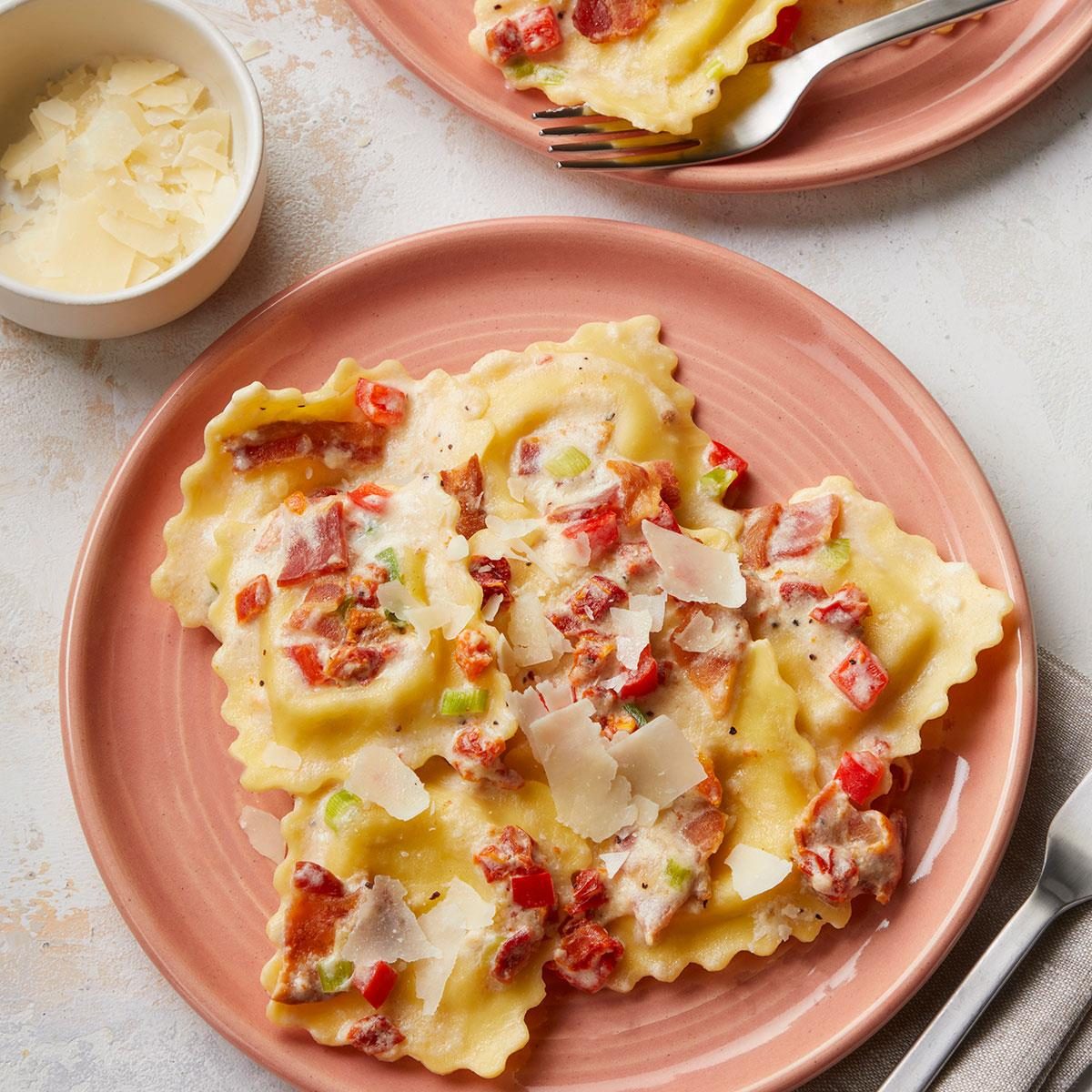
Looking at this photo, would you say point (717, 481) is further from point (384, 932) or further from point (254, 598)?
point (384, 932)

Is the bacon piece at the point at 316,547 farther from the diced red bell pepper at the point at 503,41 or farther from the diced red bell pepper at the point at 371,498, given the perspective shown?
the diced red bell pepper at the point at 503,41

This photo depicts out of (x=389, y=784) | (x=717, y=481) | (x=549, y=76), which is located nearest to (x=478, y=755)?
(x=389, y=784)

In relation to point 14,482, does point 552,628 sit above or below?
above

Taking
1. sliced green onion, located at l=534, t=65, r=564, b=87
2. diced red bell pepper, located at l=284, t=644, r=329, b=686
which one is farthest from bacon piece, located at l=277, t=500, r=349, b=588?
sliced green onion, located at l=534, t=65, r=564, b=87

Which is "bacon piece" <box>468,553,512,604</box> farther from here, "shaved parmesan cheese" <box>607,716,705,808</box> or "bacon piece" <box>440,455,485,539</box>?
"shaved parmesan cheese" <box>607,716,705,808</box>

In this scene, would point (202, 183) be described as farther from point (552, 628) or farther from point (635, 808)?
point (635, 808)

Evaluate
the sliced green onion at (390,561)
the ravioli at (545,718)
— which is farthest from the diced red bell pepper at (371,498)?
the sliced green onion at (390,561)

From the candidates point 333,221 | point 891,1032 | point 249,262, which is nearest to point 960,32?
point 333,221
